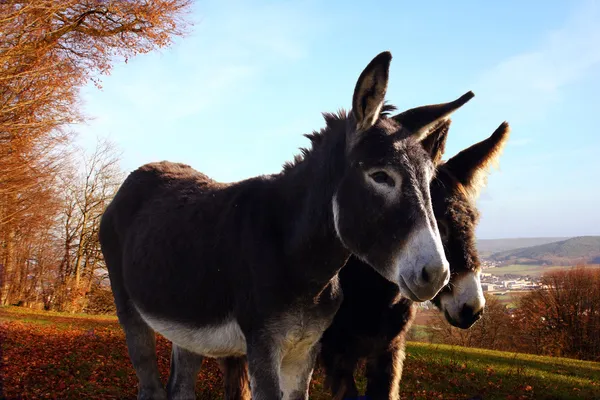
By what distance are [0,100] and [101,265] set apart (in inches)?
784

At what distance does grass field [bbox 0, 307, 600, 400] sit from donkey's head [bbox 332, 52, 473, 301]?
5.43 m

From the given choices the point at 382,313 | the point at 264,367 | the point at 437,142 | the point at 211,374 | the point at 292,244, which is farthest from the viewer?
the point at 211,374

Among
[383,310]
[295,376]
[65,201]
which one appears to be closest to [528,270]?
[65,201]

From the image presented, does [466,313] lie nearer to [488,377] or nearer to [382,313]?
[382,313]

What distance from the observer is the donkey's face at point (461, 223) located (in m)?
3.44

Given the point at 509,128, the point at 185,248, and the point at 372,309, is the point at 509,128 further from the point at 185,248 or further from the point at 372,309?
the point at 185,248

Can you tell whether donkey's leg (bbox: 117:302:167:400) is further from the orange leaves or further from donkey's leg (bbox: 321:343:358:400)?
the orange leaves

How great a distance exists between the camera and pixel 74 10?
15406 mm

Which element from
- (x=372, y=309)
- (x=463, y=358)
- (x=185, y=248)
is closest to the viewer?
(x=185, y=248)

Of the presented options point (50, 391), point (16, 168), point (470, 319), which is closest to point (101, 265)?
point (16, 168)

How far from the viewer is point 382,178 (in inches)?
105

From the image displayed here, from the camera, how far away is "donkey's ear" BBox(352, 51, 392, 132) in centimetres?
263

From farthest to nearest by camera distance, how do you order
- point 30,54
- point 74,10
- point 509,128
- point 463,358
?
point 74,10 < point 30,54 < point 463,358 < point 509,128

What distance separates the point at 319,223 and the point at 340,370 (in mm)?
1706
